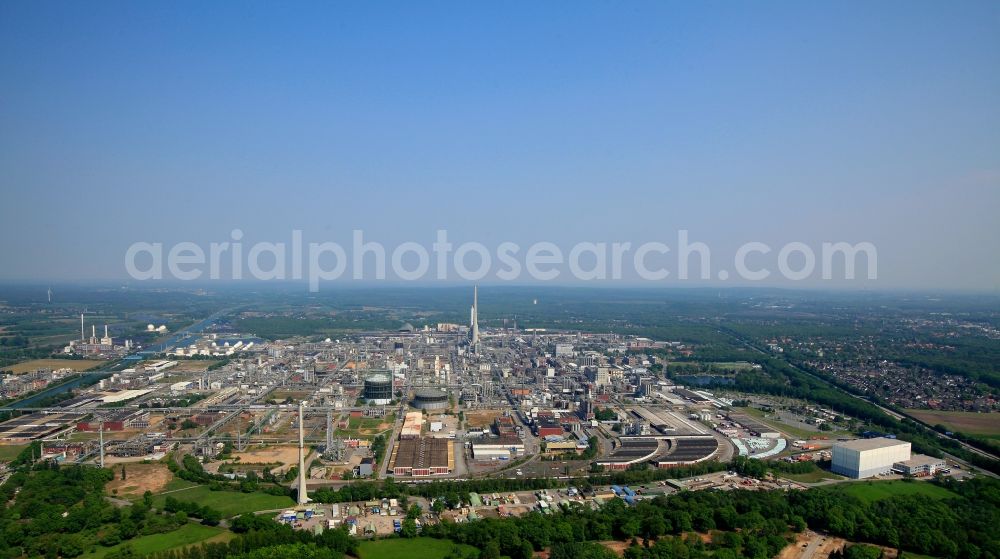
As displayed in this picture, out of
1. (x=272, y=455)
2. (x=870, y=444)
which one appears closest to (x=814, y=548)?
(x=870, y=444)

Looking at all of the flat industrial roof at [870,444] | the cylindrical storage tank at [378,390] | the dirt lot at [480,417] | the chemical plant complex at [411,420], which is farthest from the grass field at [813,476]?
the cylindrical storage tank at [378,390]

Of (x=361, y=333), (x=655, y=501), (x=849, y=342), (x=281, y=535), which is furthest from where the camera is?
(x=361, y=333)

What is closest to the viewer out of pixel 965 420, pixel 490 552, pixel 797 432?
pixel 490 552

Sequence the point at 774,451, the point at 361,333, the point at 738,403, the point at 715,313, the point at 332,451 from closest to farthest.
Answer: the point at 332,451
the point at 774,451
the point at 738,403
the point at 361,333
the point at 715,313

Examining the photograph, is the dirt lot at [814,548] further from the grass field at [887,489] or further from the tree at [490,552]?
the tree at [490,552]

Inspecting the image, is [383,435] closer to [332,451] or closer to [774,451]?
[332,451]

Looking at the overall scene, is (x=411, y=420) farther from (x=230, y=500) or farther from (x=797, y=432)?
(x=797, y=432)

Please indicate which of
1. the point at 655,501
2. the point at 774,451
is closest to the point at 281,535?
the point at 655,501
